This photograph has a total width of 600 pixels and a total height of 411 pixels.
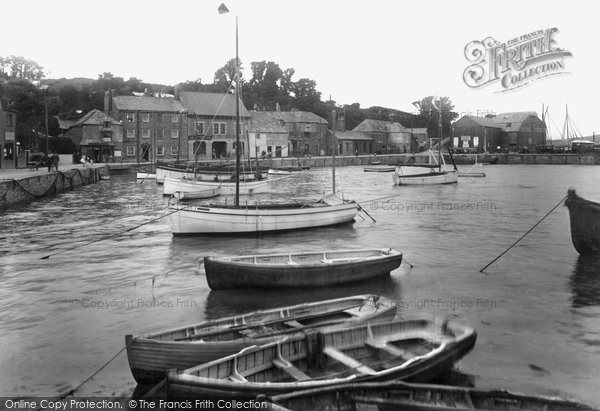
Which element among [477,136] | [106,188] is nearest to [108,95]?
[106,188]

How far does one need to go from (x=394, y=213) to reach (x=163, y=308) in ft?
79.2

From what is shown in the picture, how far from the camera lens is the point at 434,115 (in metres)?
144

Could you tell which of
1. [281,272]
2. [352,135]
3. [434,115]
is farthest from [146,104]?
[434,115]

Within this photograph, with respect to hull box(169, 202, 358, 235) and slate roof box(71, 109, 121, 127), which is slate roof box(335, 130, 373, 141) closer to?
slate roof box(71, 109, 121, 127)

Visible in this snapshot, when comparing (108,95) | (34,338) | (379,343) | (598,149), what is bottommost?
(34,338)

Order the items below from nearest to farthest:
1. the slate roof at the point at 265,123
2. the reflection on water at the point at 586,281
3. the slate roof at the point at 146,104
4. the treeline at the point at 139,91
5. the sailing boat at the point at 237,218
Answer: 1. the reflection on water at the point at 586,281
2. the sailing boat at the point at 237,218
3. the treeline at the point at 139,91
4. the slate roof at the point at 146,104
5. the slate roof at the point at 265,123

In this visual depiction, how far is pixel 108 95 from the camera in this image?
87.8m

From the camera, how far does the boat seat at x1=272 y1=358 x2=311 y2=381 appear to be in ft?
27.4

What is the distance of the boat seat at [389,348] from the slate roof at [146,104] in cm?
8228

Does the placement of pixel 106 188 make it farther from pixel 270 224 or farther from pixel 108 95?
pixel 108 95

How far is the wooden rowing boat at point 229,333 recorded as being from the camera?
9023mm

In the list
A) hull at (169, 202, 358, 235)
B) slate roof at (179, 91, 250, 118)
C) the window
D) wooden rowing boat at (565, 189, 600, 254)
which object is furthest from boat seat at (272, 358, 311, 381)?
the window

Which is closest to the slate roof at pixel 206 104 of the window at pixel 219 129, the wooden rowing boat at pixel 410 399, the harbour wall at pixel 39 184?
the window at pixel 219 129

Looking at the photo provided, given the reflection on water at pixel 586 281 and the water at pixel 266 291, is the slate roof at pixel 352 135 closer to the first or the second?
the water at pixel 266 291
